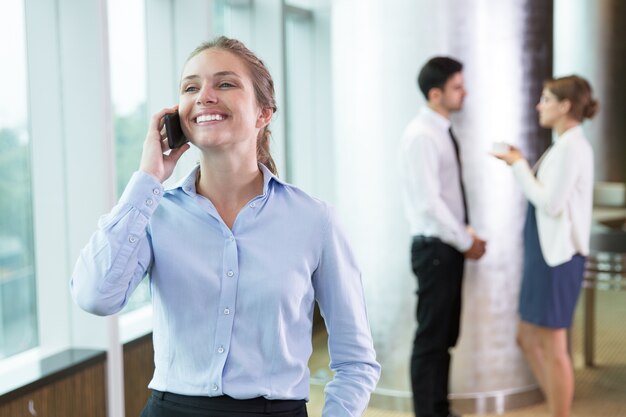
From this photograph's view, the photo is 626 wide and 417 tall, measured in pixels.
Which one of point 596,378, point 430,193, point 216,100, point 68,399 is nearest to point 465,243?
point 430,193

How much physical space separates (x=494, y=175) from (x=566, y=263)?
668 millimetres

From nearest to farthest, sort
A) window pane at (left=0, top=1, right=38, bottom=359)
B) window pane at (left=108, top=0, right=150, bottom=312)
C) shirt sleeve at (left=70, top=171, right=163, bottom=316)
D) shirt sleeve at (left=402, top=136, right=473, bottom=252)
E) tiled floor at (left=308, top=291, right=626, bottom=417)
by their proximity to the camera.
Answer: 1. shirt sleeve at (left=70, top=171, right=163, bottom=316)
2. window pane at (left=0, top=1, right=38, bottom=359)
3. window pane at (left=108, top=0, right=150, bottom=312)
4. shirt sleeve at (left=402, top=136, right=473, bottom=252)
5. tiled floor at (left=308, top=291, right=626, bottom=417)

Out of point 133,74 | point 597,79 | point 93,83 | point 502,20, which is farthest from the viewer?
point 597,79

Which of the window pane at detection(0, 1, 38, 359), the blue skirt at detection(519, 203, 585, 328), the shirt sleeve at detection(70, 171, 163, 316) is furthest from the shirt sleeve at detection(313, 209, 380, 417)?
the blue skirt at detection(519, 203, 585, 328)

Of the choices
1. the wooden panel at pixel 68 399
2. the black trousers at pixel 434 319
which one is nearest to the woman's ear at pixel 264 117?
the wooden panel at pixel 68 399

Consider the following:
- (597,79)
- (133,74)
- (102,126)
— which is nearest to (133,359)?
(102,126)

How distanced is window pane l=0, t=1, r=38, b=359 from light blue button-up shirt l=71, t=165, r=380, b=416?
160 centimetres

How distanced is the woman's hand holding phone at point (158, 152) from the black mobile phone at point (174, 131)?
0.02 m

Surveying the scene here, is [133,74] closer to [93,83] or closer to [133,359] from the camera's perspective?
[93,83]

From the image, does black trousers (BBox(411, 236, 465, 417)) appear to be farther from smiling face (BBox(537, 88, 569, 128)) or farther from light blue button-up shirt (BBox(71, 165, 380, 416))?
light blue button-up shirt (BBox(71, 165, 380, 416))

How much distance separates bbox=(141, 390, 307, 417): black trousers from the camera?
1.60m

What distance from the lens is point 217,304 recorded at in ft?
5.29

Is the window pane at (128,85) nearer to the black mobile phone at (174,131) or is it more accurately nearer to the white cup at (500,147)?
the white cup at (500,147)

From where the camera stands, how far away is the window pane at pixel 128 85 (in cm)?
379
